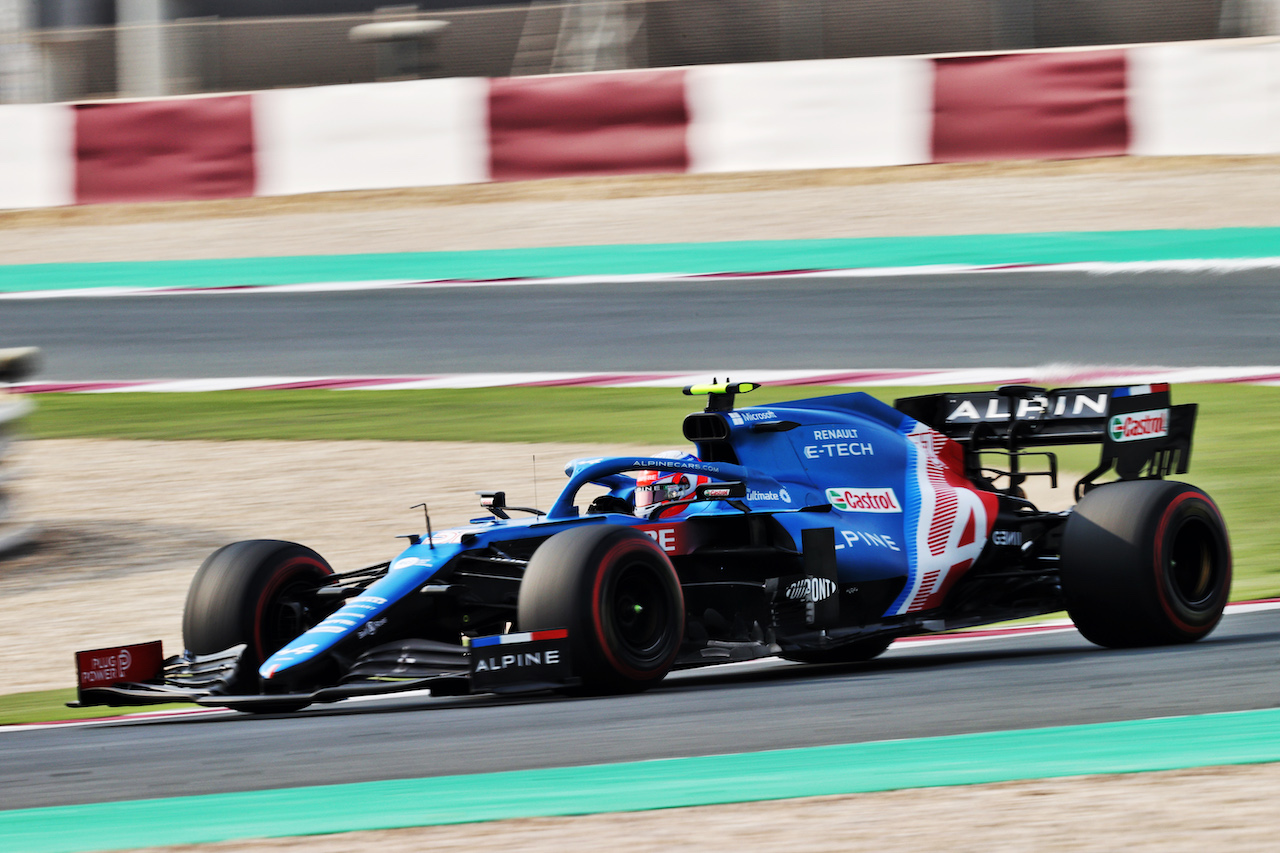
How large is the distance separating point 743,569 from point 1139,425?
2195mm

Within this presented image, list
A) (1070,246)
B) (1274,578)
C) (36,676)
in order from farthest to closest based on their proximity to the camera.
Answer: (1070,246)
(1274,578)
(36,676)

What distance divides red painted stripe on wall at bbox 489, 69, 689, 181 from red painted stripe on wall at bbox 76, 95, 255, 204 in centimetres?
267

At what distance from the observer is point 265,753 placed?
5.66 meters

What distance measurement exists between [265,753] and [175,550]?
528 centimetres

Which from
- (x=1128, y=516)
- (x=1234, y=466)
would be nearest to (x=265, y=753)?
(x=1128, y=516)

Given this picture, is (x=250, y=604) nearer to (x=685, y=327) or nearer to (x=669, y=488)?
(x=669, y=488)

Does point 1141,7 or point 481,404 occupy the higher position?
point 1141,7

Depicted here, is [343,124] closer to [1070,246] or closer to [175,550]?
[1070,246]

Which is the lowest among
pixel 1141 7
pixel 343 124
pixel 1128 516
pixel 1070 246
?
pixel 1128 516

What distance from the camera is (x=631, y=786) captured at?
16.2 ft

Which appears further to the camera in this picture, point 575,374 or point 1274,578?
point 575,374

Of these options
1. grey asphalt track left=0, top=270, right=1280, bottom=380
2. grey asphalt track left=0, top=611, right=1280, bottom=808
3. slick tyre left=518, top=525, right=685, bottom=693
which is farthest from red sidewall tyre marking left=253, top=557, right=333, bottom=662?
grey asphalt track left=0, top=270, right=1280, bottom=380

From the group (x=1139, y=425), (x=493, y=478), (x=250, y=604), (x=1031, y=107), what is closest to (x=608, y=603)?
(x=250, y=604)

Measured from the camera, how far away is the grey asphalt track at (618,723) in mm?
5359
